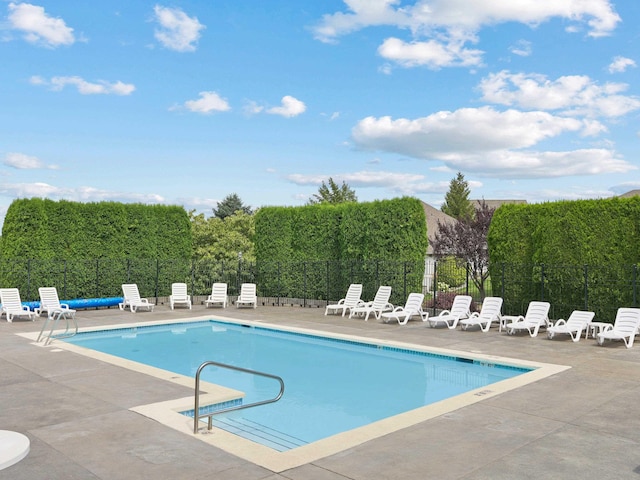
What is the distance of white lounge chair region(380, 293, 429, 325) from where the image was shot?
18.4 meters

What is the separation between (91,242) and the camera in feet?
78.7

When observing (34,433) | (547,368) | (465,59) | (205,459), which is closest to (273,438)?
(205,459)

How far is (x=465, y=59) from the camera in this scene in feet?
66.4

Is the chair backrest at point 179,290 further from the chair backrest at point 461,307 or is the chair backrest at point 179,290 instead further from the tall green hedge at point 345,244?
the chair backrest at point 461,307

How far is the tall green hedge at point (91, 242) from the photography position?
22.2 m

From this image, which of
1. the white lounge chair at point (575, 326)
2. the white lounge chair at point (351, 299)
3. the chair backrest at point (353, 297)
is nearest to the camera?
the white lounge chair at point (575, 326)

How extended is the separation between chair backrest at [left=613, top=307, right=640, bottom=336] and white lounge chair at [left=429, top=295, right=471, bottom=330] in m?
4.32

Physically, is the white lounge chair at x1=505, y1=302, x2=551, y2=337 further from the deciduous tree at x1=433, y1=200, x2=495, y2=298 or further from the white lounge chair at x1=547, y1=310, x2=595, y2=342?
the deciduous tree at x1=433, y1=200, x2=495, y2=298

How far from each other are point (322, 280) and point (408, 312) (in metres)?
6.46

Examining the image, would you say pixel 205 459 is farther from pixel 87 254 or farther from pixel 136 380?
pixel 87 254

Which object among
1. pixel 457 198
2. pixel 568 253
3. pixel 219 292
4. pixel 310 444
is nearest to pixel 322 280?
pixel 219 292

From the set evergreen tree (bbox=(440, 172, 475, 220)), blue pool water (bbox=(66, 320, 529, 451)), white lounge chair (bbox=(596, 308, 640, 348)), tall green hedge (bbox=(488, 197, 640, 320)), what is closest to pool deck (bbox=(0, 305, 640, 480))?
blue pool water (bbox=(66, 320, 529, 451))

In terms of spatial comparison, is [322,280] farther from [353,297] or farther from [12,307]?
[12,307]

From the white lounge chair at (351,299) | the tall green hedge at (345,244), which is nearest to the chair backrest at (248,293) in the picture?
the tall green hedge at (345,244)
